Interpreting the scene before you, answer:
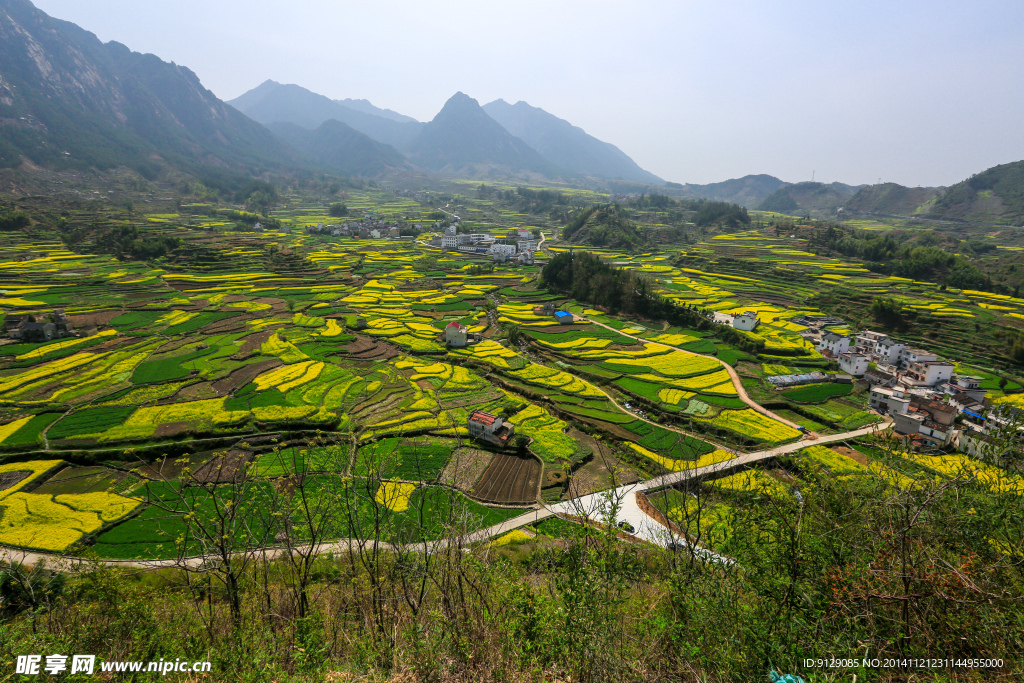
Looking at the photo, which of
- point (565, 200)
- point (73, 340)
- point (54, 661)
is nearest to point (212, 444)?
point (54, 661)

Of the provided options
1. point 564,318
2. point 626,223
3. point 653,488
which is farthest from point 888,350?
point 626,223

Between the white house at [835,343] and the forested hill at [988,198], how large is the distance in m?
123

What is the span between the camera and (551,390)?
31.0 m

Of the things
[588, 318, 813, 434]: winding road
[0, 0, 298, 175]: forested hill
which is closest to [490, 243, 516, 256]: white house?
[588, 318, 813, 434]: winding road

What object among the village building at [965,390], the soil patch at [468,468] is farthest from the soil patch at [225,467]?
the village building at [965,390]

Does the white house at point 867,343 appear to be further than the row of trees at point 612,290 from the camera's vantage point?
No

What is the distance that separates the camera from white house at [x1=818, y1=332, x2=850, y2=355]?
3800 centimetres

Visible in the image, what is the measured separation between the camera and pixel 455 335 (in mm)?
37406

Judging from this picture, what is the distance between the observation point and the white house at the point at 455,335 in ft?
122

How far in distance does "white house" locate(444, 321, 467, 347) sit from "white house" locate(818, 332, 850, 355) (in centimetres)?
3526

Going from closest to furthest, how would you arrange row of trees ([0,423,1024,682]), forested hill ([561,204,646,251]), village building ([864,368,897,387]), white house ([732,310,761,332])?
row of trees ([0,423,1024,682]) < village building ([864,368,897,387]) < white house ([732,310,761,332]) < forested hill ([561,204,646,251])

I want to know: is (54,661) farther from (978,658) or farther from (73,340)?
A: (73,340)

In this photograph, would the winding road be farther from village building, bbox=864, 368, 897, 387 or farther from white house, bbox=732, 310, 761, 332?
village building, bbox=864, 368, 897, 387

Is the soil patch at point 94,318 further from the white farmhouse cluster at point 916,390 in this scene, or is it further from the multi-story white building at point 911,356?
the multi-story white building at point 911,356
